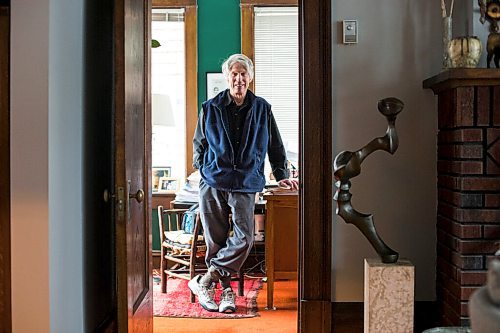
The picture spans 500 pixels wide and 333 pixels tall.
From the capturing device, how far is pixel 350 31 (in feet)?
10.2

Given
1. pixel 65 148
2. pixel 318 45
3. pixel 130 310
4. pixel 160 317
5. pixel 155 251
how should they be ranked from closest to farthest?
pixel 65 148, pixel 130 310, pixel 318 45, pixel 160 317, pixel 155 251

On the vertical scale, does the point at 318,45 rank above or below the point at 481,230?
above

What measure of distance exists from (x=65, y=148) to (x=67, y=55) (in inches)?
14.5

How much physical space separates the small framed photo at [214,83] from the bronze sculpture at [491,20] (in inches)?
129

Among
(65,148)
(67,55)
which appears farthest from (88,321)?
(67,55)

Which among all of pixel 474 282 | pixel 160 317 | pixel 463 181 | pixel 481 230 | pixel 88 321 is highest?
pixel 463 181

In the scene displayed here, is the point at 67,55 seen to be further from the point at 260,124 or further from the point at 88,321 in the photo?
the point at 260,124

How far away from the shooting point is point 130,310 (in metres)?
2.84

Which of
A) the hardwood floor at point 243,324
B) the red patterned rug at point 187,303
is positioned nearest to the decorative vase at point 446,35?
the hardwood floor at point 243,324

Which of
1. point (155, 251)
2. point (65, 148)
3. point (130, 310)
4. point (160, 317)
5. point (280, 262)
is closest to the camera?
point (65, 148)

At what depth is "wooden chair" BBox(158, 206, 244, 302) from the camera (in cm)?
470

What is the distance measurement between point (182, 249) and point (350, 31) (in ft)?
7.52

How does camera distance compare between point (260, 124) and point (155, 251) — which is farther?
point (155, 251)

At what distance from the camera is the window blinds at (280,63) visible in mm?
5871
